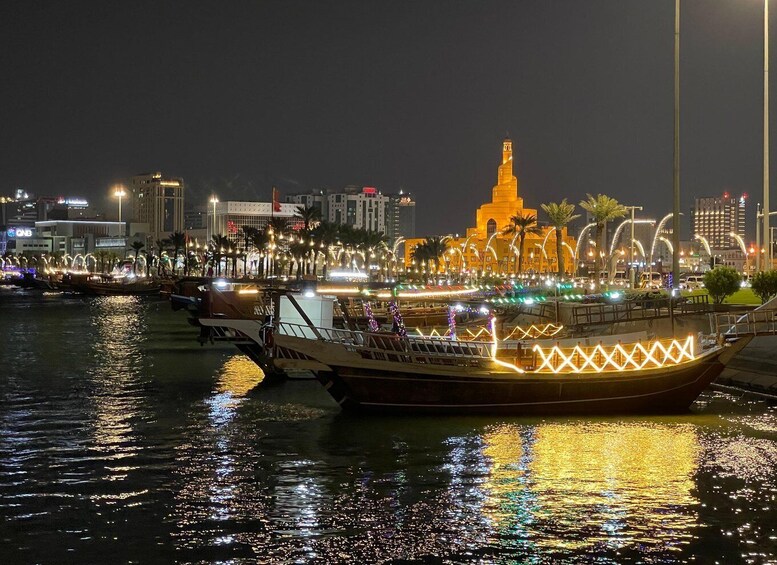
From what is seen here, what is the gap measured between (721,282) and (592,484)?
143ft

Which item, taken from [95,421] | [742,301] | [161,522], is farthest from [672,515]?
[742,301]

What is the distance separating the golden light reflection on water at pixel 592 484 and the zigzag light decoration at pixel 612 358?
2125mm

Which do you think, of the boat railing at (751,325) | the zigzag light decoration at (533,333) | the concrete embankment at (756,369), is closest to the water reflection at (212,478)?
the zigzag light decoration at (533,333)

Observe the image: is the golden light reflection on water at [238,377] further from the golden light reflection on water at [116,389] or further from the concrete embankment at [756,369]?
the concrete embankment at [756,369]

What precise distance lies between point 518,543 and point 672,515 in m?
3.84

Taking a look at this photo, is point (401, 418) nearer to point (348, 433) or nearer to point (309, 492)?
point (348, 433)

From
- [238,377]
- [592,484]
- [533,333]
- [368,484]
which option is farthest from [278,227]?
[592,484]

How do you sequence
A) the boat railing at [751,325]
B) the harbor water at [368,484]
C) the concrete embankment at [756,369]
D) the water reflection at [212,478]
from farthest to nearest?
the concrete embankment at [756,369]
the boat railing at [751,325]
the water reflection at [212,478]
the harbor water at [368,484]

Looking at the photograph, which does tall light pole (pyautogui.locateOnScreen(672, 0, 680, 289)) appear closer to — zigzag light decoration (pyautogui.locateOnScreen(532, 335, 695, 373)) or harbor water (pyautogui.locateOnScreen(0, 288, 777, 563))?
harbor water (pyautogui.locateOnScreen(0, 288, 777, 563))

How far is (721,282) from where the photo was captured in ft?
208

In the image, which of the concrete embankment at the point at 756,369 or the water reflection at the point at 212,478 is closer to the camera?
the water reflection at the point at 212,478

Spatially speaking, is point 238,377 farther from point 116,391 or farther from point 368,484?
point 368,484

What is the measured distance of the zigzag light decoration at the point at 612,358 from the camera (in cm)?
3200

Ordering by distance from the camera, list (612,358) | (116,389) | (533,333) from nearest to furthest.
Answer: (612,358) < (116,389) < (533,333)
